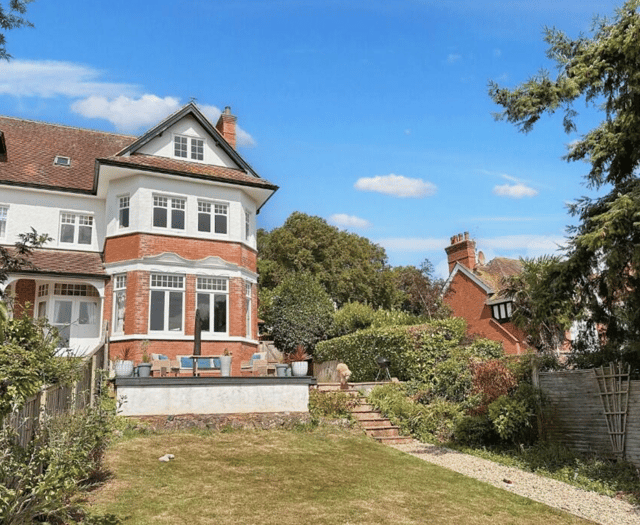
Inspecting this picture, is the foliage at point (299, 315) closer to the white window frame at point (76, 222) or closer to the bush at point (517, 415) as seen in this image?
the white window frame at point (76, 222)

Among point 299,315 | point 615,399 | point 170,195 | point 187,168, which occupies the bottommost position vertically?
point 615,399

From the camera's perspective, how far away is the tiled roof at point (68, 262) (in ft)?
70.6

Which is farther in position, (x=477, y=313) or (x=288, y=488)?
(x=477, y=313)

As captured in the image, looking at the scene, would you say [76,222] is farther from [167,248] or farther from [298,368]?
[298,368]

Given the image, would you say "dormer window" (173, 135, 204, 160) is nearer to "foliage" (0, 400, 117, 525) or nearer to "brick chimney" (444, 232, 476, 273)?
"foliage" (0, 400, 117, 525)

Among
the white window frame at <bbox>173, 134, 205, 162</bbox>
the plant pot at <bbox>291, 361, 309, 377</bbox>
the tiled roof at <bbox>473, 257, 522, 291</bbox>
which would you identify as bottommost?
the plant pot at <bbox>291, 361, 309, 377</bbox>

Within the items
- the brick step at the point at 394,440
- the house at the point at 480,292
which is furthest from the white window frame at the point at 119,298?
the house at the point at 480,292

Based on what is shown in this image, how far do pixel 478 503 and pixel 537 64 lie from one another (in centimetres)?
913

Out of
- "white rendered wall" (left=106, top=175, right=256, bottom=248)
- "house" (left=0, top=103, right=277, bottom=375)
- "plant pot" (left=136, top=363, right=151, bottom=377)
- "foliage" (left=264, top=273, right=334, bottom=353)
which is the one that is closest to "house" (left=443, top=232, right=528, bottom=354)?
"foliage" (left=264, top=273, right=334, bottom=353)

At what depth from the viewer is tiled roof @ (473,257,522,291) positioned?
36.4 meters

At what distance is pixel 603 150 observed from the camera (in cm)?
1249

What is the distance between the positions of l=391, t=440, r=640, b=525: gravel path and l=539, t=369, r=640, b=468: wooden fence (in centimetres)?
172

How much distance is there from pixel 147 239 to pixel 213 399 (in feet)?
29.0

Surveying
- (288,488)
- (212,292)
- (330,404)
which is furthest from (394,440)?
(212,292)
